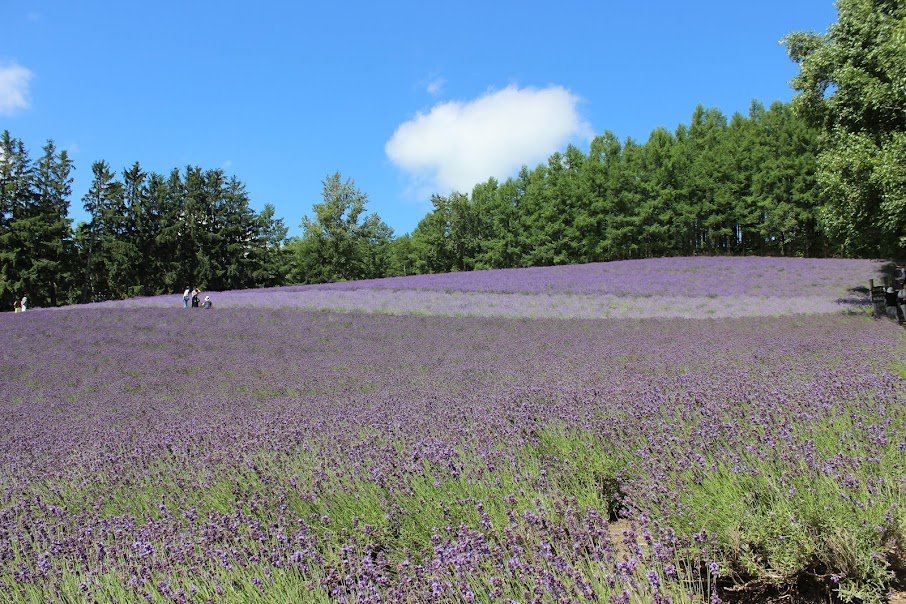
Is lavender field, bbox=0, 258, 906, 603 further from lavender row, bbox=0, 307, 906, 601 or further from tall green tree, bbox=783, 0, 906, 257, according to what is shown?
tall green tree, bbox=783, 0, 906, 257

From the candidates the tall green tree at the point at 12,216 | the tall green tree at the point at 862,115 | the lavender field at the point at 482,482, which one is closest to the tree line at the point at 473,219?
the tall green tree at the point at 12,216

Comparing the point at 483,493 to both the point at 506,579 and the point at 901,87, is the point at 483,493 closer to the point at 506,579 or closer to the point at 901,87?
the point at 506,579

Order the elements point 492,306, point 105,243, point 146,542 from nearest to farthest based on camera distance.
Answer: point 146,542, point 492,306, point 105,243

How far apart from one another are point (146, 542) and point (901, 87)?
625 inches

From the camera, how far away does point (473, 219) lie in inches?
2192

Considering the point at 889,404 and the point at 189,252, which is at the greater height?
the point at 189,252

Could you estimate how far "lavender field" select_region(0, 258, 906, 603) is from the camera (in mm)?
2424

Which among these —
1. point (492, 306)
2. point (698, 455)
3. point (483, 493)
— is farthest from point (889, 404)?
point (492, 306)

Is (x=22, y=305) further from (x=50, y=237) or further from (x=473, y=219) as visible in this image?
(x=473, y=219)

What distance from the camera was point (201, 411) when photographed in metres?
8.02

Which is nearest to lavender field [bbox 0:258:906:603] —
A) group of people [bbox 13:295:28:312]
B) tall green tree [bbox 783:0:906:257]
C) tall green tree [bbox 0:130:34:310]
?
tall green tree [bbox 783:0:906:257]

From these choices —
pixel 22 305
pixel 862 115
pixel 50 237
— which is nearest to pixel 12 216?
pixel 50 237

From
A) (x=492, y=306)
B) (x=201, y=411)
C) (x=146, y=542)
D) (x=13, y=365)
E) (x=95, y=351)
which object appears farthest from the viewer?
(x=492, y=306)

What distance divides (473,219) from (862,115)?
41902 millimetres
